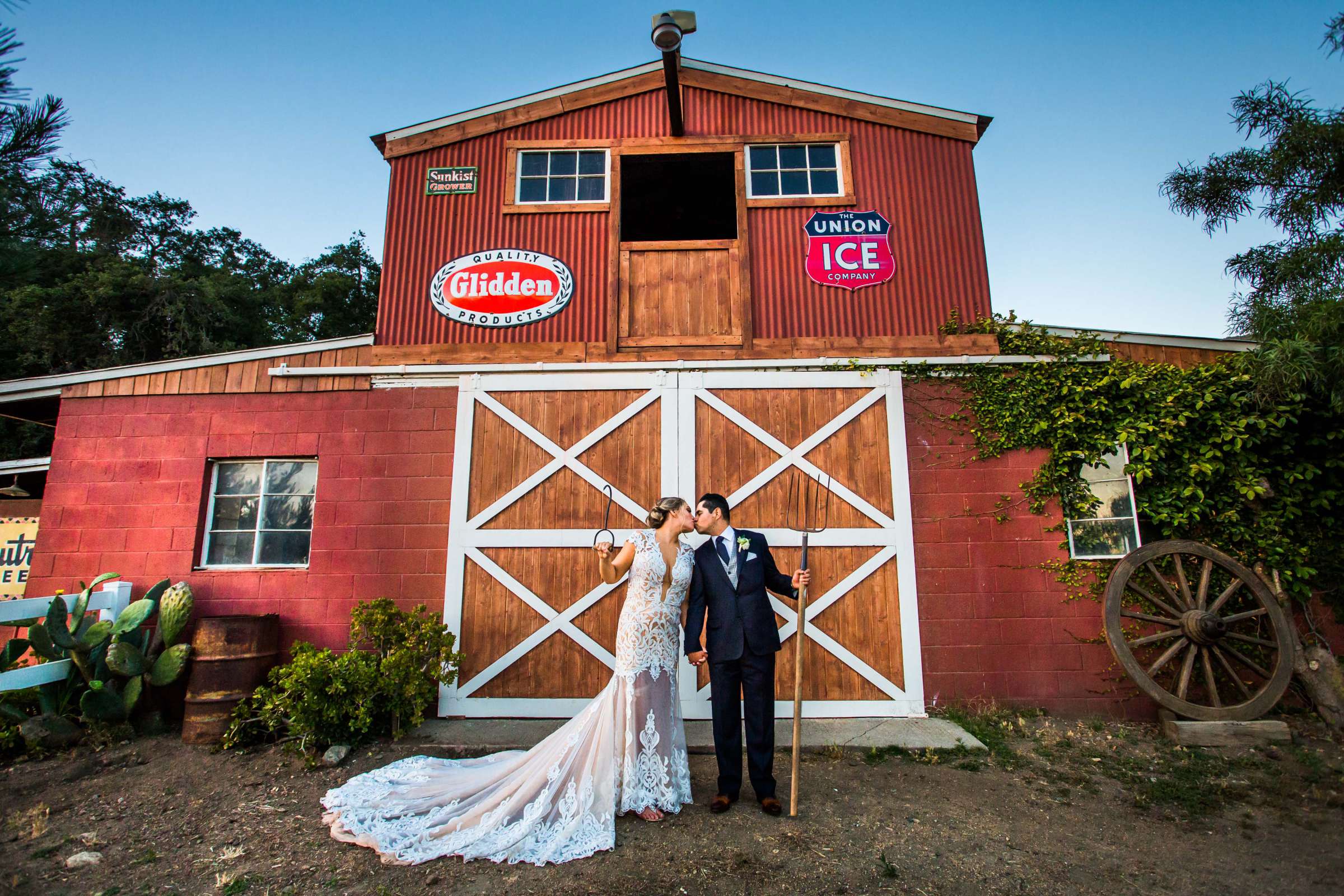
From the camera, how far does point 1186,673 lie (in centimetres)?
550

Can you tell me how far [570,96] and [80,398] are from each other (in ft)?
18.8

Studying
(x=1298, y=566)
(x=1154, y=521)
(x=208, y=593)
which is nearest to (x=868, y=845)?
(x=1154, y=521)

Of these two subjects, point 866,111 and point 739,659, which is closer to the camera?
point 739,659

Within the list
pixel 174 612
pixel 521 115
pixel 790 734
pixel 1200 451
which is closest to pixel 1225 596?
pixel 1200 451

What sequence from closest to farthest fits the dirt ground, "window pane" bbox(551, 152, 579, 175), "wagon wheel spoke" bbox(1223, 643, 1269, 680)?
1. the dirt ground
2. "wagon wheel spoke" bbox(1223, 643, 1269, 680)
3. "window pane" bbox(551, 152, 579, 175)

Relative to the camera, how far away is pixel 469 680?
5.86 metres

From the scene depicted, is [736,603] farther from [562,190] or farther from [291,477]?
[562,190]

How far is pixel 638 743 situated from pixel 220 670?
3674 mm

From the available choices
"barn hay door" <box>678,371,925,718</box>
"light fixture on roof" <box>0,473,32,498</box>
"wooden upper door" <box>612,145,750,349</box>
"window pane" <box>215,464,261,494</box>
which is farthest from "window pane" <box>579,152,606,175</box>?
"light fixture on roof" <box>0,473,32,498</box>

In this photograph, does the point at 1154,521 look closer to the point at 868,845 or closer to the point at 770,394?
the point at 770,394

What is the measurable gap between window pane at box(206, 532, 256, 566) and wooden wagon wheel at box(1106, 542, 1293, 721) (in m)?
7.59

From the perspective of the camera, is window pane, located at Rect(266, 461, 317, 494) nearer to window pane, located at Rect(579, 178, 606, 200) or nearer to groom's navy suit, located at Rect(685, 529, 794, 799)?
window pane, located at Rect(579, 178, 606, 200)

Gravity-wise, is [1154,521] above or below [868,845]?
above

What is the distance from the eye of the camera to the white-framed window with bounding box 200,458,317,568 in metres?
6.32
